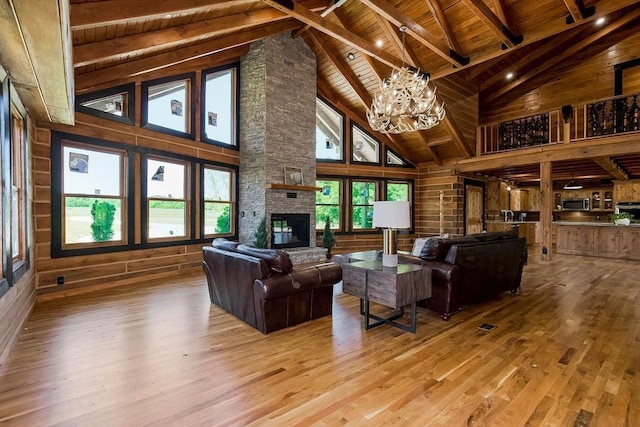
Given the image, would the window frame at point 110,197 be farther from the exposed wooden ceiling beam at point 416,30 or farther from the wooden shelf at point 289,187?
the exposed wooden ceiling beam at point 416,30

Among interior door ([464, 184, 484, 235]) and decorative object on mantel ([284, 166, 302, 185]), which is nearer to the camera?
decorative object on mantel ([284, 166, 302, 185])

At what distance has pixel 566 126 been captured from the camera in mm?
7148

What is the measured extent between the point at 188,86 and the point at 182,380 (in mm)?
5840

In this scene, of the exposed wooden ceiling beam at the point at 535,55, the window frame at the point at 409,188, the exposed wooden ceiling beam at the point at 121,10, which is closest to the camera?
Answer: the exposed wooden ceiling beam at the point at 121,10

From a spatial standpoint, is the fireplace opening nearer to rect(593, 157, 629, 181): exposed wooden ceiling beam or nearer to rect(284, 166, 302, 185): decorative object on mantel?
rect(284, 166, 302, 185): decorative object on mantel

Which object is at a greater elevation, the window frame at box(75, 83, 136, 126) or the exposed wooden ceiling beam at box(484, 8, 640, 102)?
the exposed wooden ceiling beam at box(484, 8, 640, 102)

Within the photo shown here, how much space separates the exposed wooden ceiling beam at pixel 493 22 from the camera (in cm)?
512

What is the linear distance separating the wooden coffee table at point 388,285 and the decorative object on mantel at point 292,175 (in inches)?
156

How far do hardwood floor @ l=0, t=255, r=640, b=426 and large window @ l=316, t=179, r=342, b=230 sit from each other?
16.0 feet

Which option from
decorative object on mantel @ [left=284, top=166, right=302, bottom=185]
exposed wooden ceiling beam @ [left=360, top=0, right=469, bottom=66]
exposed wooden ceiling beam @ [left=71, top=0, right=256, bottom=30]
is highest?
exposed wooden ceiling beam @ [left=360, top=0, right=469, bottom=66]

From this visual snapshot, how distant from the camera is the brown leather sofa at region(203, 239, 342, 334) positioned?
10.4 ft

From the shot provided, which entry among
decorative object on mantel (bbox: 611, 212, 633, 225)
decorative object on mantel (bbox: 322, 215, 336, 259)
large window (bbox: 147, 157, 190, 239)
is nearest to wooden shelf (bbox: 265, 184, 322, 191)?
decorative object on mantel (bbox: 322, 215, 336, 259)

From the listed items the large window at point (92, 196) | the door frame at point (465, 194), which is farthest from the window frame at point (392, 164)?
the large window at point (92, 196)

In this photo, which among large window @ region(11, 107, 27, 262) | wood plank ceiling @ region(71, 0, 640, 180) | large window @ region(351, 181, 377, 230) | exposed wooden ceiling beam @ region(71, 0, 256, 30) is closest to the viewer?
exposed wooden ceiling beam @ region(71, 0, 256, 30)
